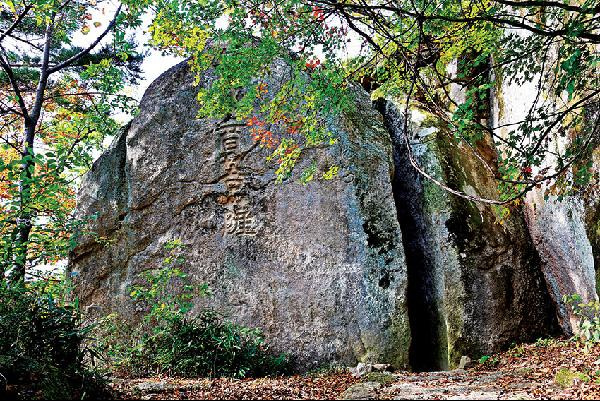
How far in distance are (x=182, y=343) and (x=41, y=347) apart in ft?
7.83

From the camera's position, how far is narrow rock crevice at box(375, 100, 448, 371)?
257 inches

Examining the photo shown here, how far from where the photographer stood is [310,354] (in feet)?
21.5

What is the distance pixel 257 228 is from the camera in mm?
7316

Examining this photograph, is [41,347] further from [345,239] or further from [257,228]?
[345,239]

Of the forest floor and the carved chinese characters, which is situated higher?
the carved chinese characters

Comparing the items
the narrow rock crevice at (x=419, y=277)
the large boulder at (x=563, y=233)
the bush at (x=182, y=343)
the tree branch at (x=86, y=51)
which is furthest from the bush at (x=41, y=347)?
the tree branch at (x=86, y=51)

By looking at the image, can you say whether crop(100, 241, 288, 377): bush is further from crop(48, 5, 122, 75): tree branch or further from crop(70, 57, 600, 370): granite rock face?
crop(48, 5, 122, 75): tree branch

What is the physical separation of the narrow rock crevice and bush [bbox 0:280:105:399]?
4.23 metres

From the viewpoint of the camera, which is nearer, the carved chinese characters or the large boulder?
the large boulder

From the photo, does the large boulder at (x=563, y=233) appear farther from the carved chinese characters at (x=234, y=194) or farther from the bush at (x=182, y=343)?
the bush at (x=182, y=343)

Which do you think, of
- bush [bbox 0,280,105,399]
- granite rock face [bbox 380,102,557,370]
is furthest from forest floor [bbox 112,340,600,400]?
granite rock face [bbox 380,102,557,370]

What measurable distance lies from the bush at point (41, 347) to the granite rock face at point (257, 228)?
304 centimetres

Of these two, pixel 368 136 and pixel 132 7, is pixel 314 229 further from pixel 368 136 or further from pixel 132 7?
pixel 132 7

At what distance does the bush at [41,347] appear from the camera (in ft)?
10.6
